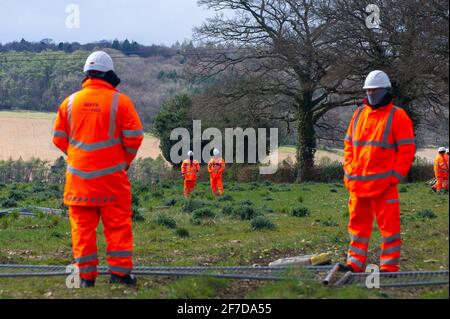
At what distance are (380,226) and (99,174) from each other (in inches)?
117

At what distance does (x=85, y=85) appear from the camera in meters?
8.29

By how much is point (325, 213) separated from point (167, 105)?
137ft

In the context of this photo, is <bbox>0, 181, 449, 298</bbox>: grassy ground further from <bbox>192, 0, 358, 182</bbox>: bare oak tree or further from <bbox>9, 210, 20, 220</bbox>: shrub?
<bbox>192, 0, 358, 182</bbox>: bare oak tree

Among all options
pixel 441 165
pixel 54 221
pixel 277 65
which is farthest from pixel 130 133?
pixel 277 65

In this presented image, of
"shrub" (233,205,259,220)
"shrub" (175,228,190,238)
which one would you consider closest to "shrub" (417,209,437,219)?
"shrub" (233,205,259,220)

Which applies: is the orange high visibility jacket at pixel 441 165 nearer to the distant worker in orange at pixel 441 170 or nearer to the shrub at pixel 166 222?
the distant worker in orange at pixel 441 170

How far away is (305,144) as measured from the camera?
154 ft

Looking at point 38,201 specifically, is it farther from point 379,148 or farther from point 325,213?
point 379,148

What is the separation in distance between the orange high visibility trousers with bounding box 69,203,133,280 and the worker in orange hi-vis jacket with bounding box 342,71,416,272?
235 centimetres

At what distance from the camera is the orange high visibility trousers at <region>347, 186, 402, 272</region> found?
27.2ft

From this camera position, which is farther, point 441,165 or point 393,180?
point 441,165

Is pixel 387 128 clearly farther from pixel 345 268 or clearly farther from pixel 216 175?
pixel 216 175

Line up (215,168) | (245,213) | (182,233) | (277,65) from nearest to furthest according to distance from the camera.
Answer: (182,233) → (245,213) → (215,168) → (277,65)

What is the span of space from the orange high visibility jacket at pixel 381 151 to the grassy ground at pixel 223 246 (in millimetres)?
1367
